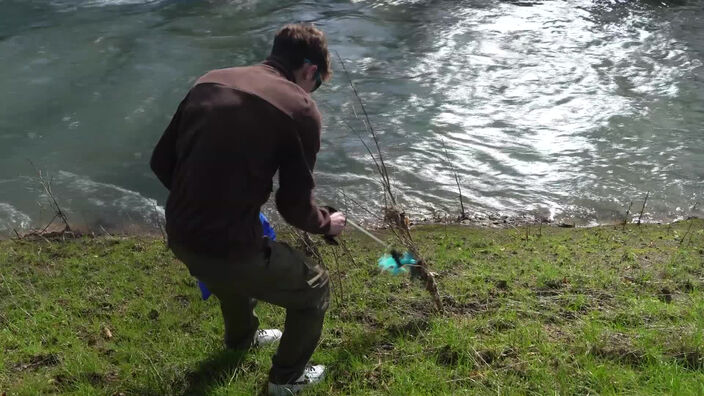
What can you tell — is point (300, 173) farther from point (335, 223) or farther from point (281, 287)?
point (281, 287)

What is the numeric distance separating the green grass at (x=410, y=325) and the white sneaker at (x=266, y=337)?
9 cm

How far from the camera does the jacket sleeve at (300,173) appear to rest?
3217 mm

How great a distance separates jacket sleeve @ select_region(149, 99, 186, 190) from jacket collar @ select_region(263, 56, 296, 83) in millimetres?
448

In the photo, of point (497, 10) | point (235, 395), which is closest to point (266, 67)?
point (235, 395)

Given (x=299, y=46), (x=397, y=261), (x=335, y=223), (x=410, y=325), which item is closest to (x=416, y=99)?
(x=397, y=261)

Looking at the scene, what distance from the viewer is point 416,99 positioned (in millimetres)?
10016

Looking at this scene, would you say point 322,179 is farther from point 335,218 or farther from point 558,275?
point 335,218

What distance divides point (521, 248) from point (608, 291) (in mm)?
1300

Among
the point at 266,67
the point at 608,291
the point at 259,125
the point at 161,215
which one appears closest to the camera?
the point at 259,125

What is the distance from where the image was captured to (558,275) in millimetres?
5031

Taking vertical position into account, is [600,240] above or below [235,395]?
below

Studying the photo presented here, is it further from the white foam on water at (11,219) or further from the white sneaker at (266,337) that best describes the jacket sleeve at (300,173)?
the white foam on water at (11,219)

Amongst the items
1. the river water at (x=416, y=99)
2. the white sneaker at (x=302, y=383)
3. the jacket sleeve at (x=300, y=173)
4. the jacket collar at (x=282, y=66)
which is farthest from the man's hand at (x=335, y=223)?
the river water at (x=416, y=99)

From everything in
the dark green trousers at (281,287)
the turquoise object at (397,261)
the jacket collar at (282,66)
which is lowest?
the turquoise object at (397,261)
